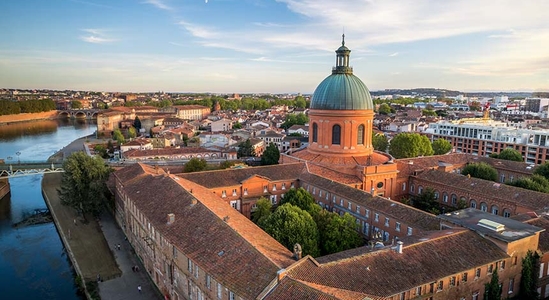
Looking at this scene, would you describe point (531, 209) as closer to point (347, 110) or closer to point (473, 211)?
point (473, 211)

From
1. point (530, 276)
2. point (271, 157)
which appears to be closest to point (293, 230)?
point (530, 276)

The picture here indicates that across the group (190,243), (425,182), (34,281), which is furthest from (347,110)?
(34,281)

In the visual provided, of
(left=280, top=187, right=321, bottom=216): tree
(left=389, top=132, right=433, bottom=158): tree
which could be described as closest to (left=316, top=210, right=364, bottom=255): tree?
(left=280, top=187, right=321, bottom=216): tree

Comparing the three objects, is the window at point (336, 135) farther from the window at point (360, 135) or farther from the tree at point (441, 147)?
the tree at point (441, 147)

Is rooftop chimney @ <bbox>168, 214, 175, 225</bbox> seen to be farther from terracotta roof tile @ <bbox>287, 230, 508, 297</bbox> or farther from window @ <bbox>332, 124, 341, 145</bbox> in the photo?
window @ <bbox>332, 124, 341, 145</bbox>

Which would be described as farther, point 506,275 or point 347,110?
point 347,110

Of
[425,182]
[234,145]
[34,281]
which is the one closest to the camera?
[34,281]
